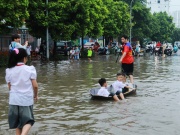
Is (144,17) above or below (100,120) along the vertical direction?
above

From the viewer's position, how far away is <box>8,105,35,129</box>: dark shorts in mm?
5895

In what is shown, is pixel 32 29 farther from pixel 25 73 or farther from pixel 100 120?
pixel 25 73

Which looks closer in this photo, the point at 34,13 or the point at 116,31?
the point at 34,13

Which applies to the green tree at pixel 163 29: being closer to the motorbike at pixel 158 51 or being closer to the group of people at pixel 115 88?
the motorbike at pixel 158 51

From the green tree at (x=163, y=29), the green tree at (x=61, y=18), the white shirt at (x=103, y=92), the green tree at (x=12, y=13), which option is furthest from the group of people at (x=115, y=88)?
the green tree at (x=163, y=29)

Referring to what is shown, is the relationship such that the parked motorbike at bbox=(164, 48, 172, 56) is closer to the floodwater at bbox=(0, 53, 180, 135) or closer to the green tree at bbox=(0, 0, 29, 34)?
the green tree at bbox=(0, 0, 29, 34)

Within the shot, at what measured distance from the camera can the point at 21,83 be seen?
5.89 m

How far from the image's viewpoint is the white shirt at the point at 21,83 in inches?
231

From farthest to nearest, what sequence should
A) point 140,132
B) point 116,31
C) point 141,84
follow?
1. point 116,31
2. point 141,84
3. point 140,132

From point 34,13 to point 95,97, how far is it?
828 inches

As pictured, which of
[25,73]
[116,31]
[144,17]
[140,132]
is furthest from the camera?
[144,17]

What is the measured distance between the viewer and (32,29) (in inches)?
1289

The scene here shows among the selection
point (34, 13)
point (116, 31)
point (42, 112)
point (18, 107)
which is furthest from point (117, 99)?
point (116, 31)

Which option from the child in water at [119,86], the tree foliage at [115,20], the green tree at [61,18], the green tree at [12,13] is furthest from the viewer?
the tree foliage at [115,20]
